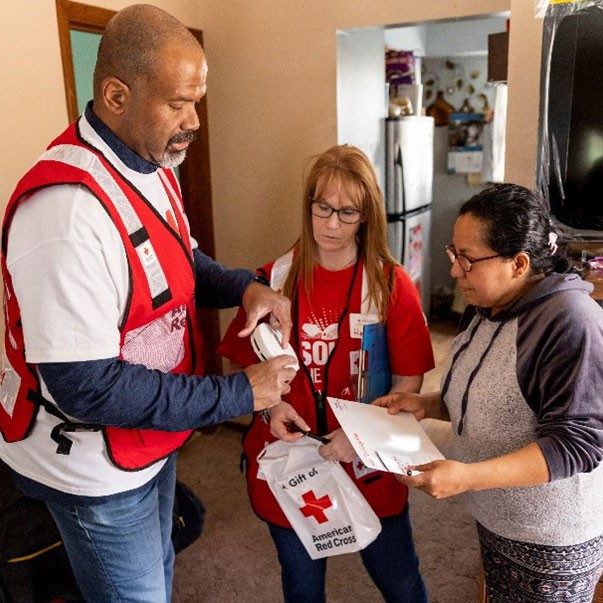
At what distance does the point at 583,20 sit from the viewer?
1.59 meters

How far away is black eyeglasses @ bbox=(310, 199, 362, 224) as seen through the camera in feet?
4.78

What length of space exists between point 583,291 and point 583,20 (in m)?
0.85

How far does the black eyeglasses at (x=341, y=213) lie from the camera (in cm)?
146

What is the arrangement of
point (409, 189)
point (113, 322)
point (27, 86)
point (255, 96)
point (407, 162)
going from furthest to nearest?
point (409, 189), point (407, 162), point (255, 96), point (27, 86), point (113, 322)

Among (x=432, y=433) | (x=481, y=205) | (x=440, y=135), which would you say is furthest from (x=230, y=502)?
(x=440, y=135)

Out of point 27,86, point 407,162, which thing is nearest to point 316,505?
point 27,86

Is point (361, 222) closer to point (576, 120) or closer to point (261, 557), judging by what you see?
point (576, 120)

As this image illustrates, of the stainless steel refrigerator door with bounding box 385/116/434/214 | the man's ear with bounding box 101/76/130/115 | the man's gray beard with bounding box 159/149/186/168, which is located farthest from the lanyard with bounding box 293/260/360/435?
the stainless steel refrigerator door with bounding box 385/116/434/214

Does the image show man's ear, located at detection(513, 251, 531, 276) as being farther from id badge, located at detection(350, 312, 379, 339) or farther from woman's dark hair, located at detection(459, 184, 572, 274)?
id badge, located at detection(350, 312, 379, 339)

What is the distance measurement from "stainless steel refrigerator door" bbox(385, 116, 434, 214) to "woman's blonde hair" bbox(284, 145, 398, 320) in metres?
2.02

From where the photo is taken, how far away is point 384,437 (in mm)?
1267

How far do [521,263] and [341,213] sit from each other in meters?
0.46

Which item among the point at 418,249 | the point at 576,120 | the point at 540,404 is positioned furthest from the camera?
the point at 418,249

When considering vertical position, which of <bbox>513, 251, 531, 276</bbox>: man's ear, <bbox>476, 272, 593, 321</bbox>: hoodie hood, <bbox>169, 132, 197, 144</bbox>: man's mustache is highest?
<bbox>169, 132, 197, 144</bbox>: man's mustache
